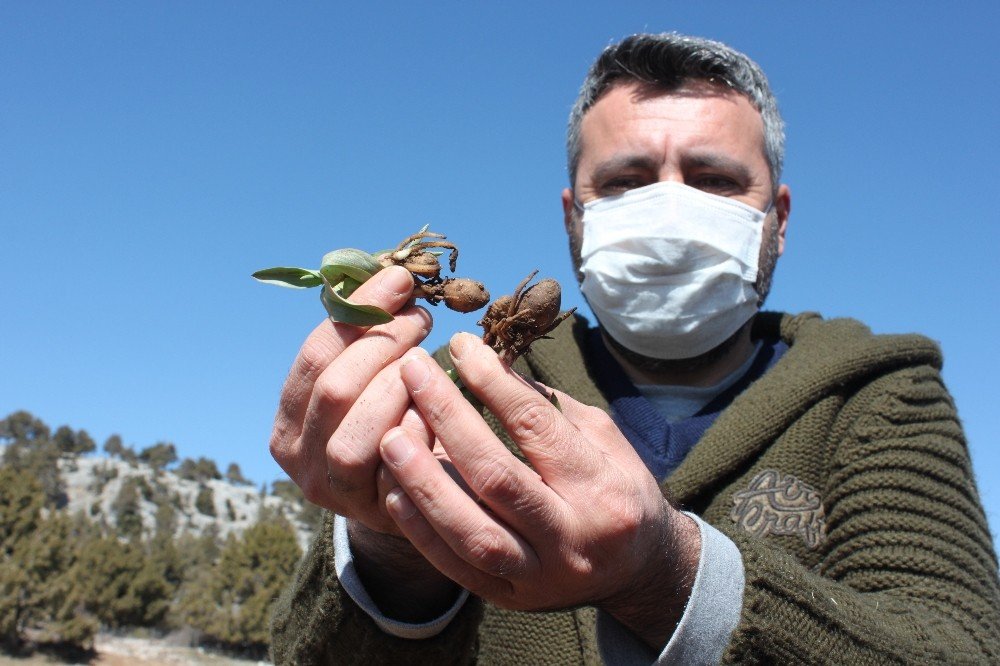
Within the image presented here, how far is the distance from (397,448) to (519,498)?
279 millimetres

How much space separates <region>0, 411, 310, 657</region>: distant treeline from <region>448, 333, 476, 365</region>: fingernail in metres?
51.9

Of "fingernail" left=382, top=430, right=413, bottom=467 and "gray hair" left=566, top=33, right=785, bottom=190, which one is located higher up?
"gray hair" left=566, top=33, right=785, bottom=190

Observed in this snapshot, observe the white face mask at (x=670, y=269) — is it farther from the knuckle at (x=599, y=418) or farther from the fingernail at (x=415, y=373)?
the fingernail at (x=415, y=373)

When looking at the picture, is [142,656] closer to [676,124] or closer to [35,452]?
[35,452]

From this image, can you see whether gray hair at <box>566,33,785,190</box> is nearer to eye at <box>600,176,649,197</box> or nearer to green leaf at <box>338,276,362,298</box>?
eye at <box>600,176,649,197</box>

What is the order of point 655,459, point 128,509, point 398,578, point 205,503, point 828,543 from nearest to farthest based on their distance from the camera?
point 398,578 < point 828,543 < point 655,459 < point 128,509 < point 205,503

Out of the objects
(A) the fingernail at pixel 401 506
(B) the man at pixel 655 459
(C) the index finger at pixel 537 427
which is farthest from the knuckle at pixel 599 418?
(A) the fingernail at pixel 401 506

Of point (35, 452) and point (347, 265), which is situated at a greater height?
point (347, 265)

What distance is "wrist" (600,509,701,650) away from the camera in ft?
6.66

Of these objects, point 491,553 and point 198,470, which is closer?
point 491,553

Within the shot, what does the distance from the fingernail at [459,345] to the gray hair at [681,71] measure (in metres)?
2.42

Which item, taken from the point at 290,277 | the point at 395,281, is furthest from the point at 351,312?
the point at 290,277

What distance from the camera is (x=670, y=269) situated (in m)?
3.87

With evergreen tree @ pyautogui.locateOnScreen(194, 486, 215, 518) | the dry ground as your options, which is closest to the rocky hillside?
evergreen tree @ pyautogui.locateOnScreen(194, 486, 215, 518)
